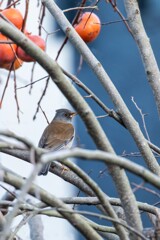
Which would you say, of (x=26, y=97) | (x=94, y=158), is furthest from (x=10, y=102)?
(x=94, y=158)

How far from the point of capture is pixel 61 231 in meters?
4.83

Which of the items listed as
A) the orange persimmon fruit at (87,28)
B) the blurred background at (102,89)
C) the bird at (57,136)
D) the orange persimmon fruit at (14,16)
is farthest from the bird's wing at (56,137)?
the orange persimmon fruit at (14,16)

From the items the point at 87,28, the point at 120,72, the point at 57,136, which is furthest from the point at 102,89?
the point at 87,28

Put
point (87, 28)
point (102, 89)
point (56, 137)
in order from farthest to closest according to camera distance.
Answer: point (102, 89), point (56, 137), point (87, 28)

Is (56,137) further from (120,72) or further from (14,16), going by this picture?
(14,16)

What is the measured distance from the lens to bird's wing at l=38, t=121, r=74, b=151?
4.08 meters

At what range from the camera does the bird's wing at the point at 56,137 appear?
13.4 ft

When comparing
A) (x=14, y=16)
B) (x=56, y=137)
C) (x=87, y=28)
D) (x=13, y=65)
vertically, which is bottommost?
(x=13, y=65)

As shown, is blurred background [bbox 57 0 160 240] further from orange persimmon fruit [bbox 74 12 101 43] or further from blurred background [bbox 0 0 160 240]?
orange persimmon fruit [bbox 74 12 101 43]

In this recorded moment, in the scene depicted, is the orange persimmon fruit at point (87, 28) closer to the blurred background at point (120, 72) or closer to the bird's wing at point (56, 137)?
the bird's wing at point (56, 137)

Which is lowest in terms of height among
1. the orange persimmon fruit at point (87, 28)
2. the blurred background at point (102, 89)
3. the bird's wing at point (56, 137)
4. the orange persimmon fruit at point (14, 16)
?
the orange persimmon fruit at point (14, 16)

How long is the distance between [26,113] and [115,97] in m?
3.00

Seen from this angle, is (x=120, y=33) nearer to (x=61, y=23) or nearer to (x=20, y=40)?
(x=61, y=23)

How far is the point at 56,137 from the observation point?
13.7 feet
